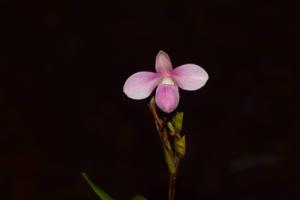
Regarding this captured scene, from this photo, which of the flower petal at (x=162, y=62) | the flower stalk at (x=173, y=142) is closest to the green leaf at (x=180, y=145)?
the flower stalk at (x=173, y=142)

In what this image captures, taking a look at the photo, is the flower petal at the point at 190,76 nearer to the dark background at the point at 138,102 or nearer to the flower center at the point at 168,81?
the flower center at the point at 168,81

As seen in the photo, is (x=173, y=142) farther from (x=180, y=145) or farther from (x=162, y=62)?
(x=162, y=62)

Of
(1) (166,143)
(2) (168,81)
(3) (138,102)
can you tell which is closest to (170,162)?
(1) (166,143)

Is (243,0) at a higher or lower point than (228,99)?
higher

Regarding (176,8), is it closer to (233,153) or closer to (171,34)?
(171,34)

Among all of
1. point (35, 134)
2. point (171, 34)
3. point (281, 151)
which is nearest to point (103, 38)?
point (171, 34)

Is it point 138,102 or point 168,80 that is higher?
point 168,80

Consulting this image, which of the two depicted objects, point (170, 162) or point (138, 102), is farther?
point (138, 102)
